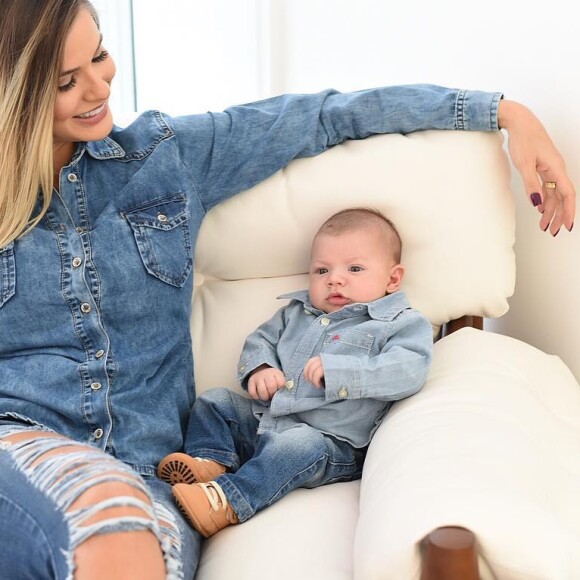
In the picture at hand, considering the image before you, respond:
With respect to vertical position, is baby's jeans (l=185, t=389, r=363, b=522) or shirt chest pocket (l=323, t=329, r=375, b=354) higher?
shirt chest pocket (l=323, t=329, r=375, b=354)

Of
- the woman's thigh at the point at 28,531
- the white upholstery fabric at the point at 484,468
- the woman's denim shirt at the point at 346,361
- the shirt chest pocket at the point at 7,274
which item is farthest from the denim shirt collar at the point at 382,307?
the woman's thigh at the point at 28,531

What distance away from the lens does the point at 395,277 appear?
1.54 meters

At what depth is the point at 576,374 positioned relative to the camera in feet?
5.26

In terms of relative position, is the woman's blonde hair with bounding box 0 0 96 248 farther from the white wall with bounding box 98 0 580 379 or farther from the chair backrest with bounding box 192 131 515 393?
the white wall with bounding box 98 0 580 379

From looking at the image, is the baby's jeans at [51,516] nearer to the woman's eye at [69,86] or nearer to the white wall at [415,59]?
the woman's eye at [69,86]

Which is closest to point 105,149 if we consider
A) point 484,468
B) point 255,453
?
point 255,453

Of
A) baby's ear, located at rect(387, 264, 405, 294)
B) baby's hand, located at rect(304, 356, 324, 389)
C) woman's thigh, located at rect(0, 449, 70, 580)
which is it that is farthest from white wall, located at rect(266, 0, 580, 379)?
woman's thigh, located at rect(0, 449, 70, 580)

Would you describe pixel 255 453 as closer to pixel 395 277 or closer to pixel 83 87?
pixel 395 277

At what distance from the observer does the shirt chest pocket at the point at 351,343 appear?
56.5 inches

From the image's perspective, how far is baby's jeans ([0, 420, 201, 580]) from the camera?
0.98 metres

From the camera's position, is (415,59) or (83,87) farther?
(415,59)

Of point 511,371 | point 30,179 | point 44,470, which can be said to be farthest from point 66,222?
point 511,371

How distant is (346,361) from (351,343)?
0.08 metres

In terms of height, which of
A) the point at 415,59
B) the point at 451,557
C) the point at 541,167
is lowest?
the point at 451,557
